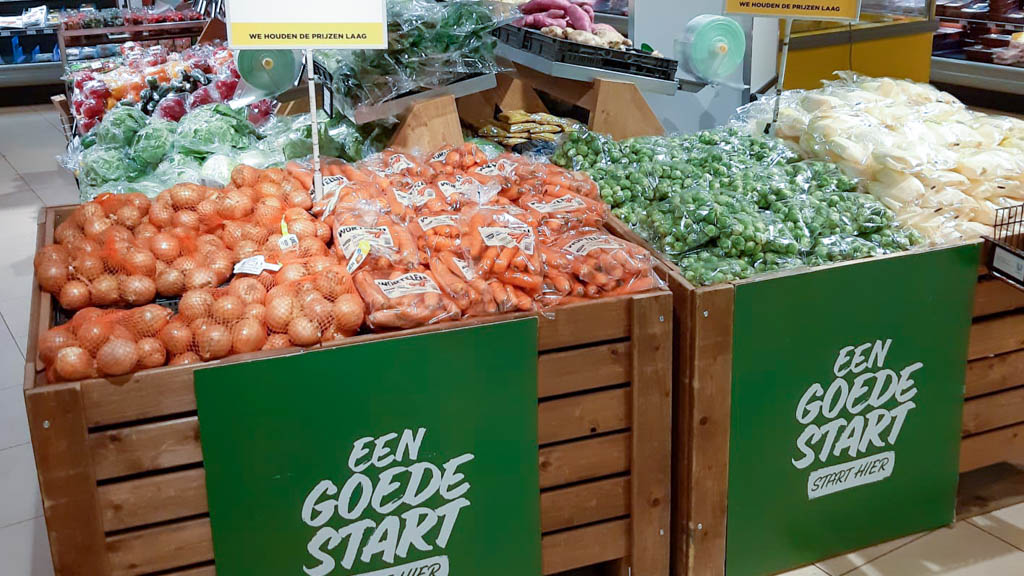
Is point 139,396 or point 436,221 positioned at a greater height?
point 436,221

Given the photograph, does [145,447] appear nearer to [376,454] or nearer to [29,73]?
[376,454]

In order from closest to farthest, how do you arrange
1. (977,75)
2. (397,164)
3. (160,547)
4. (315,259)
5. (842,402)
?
(160,547) → (315,259) → (842,402) → (397,164) → (977,75)

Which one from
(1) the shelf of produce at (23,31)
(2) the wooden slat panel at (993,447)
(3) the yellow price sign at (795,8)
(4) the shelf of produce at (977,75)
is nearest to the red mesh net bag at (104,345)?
(3) the yellow price sign at (795,8)

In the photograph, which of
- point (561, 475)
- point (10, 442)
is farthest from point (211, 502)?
point (10, 442)

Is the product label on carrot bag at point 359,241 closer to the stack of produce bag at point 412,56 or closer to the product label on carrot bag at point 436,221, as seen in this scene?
the product label on carrot bag at point 436,221

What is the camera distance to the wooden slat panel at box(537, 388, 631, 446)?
2.18 m

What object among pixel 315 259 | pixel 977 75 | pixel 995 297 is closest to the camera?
pixel 315 259

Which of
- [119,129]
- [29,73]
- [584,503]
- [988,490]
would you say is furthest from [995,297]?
[29,73]

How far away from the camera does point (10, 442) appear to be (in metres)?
3.25

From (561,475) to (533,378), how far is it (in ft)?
0.94

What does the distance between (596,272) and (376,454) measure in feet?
2.20

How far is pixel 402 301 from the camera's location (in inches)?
79.3

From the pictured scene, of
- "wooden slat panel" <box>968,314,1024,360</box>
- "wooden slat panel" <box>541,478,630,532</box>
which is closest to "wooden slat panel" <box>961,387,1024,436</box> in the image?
"wooden slat panel" <box>968,314,1024,360</box>

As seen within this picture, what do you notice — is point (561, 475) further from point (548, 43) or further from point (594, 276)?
point (548, 43)
